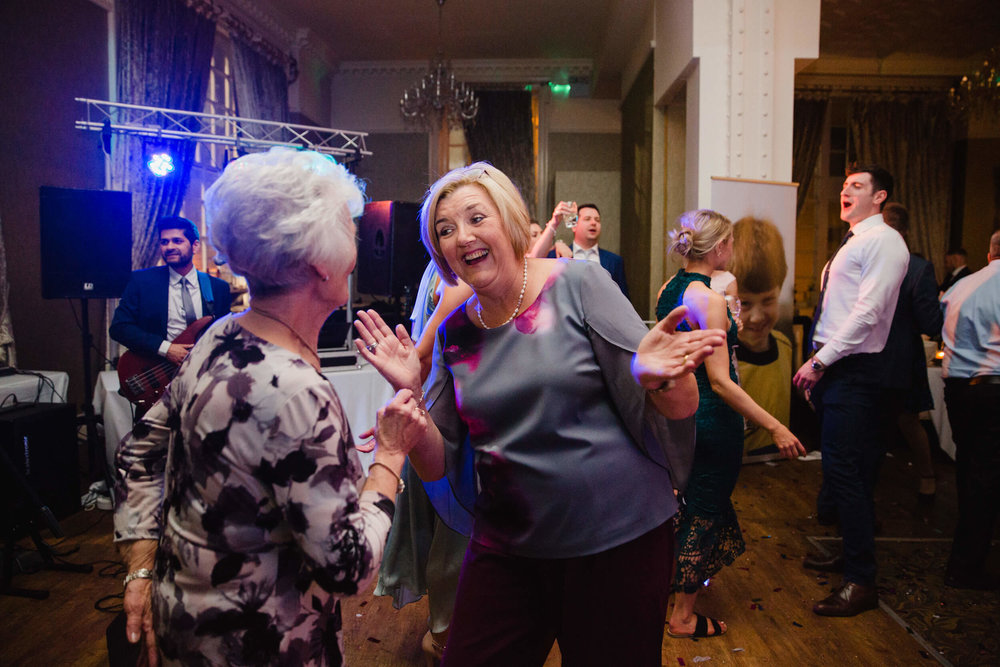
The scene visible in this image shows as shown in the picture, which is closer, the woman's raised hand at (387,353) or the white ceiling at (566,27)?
the woman's raised hand at (387,353)

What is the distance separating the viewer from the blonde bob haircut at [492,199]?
1.38m

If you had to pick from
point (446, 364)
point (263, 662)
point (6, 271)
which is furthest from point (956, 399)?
point (6, 271)

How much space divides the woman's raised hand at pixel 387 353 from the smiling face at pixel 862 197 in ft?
7.95

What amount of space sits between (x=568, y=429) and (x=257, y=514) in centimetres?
61

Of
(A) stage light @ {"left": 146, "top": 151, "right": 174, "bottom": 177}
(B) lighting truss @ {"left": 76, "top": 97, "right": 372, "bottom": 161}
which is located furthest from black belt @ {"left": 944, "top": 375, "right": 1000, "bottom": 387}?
(A) stage light @ {"left": 146, "top": 151, "right": 174, "bottom": 177}

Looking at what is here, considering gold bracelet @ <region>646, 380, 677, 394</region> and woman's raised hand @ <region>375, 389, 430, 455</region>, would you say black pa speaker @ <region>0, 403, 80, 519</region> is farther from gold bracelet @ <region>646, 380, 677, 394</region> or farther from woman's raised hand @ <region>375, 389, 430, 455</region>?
gold bracelet @ <region>646, 380, 677, 394</region>

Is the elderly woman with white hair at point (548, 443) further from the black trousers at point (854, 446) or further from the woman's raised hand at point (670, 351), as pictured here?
the black trousers at point (854, 446)

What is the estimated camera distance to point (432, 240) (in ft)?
4.77

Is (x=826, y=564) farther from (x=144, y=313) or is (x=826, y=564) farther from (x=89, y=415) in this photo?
(x=89, y=415)

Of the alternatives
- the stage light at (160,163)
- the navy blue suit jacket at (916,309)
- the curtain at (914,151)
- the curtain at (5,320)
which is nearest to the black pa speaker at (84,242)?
the curtain at (5,320)

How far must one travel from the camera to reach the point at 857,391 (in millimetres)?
2678

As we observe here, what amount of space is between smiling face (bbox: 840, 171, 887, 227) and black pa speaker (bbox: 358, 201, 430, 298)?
134 inches

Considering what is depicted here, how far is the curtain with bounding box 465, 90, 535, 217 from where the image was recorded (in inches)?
358

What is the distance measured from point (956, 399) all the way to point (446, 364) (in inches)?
108
